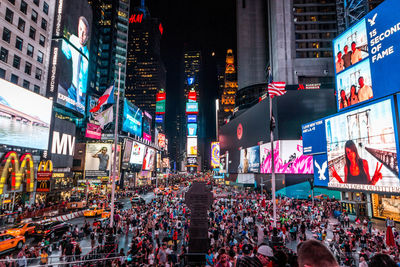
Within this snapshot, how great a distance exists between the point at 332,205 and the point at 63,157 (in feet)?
143

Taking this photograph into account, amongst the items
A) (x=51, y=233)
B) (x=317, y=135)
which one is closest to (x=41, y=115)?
(x=51, y=233)

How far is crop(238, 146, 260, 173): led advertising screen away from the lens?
60.8 m

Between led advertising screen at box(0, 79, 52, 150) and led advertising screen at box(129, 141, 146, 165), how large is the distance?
30.4m

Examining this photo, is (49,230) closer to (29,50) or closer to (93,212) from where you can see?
(93,212)

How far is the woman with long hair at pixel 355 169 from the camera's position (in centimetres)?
2116

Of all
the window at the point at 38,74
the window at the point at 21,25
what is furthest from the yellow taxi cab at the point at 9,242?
the window at the point at 21,25

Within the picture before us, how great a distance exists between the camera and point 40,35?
1540 inches

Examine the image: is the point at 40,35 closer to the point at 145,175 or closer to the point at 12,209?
the point at 12,209

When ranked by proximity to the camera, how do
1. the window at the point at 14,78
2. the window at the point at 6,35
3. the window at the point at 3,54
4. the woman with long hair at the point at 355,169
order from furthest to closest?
the window at the point at 14,78, the window at the point at 6,35, the window at the point at 3,54, the woman with long hair at the point at 355,169

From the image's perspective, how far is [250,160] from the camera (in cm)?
6550

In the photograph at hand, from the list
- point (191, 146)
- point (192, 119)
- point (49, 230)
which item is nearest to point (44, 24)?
point (49, 230)

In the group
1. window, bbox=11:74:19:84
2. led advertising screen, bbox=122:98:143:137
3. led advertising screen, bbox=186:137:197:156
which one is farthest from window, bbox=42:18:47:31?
led advertising screen, bbox=186:137:197:156

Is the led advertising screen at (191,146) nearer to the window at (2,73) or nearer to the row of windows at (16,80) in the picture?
the row of windows at (16,80)

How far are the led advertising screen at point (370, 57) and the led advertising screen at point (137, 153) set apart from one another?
5365 centimetres
